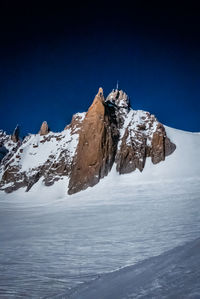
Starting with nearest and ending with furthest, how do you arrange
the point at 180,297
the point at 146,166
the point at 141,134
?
the point at 180,297 → the point at 146,166 → the point at 141,134

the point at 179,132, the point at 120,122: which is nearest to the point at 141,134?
the point at 120,122

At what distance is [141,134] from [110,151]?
9025 millimetres

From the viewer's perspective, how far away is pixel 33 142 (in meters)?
70.6

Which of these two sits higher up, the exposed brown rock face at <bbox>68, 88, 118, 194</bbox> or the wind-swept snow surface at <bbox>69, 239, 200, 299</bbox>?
the exposed brown rock face at <bbox>68, 88, 118, 194</bbox>

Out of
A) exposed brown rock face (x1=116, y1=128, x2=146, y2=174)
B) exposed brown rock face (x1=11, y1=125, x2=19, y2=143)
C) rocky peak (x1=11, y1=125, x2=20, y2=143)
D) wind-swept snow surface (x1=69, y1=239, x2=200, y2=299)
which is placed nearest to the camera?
wind-swept snow surface (x1=69, y1=239, x2=200, y2=299)

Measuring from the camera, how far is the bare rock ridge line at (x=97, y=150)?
42.5 meters

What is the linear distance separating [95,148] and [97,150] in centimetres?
80

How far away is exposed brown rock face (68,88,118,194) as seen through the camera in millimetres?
41844

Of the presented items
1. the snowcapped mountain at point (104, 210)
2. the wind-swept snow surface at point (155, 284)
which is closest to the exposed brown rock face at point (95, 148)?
the snowcapped mountain at point (104, 210)

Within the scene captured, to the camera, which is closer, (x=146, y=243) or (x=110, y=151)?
(x=146, y=243)

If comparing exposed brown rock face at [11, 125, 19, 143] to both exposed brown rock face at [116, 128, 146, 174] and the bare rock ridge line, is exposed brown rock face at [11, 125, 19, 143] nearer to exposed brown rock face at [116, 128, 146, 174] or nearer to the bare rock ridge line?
the bare rock ridge line

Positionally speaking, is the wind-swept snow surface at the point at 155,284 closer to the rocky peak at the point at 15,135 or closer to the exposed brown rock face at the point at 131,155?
the exposed brown rock face at the point at 131,155

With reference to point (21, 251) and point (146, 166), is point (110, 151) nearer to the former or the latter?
point (146, 166)

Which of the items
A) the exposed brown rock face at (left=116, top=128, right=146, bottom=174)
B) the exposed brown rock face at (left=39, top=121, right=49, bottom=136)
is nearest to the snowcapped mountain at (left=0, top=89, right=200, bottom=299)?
A: the exposed brown rock face at (left=116, top=128, right=146, bottom=174)
